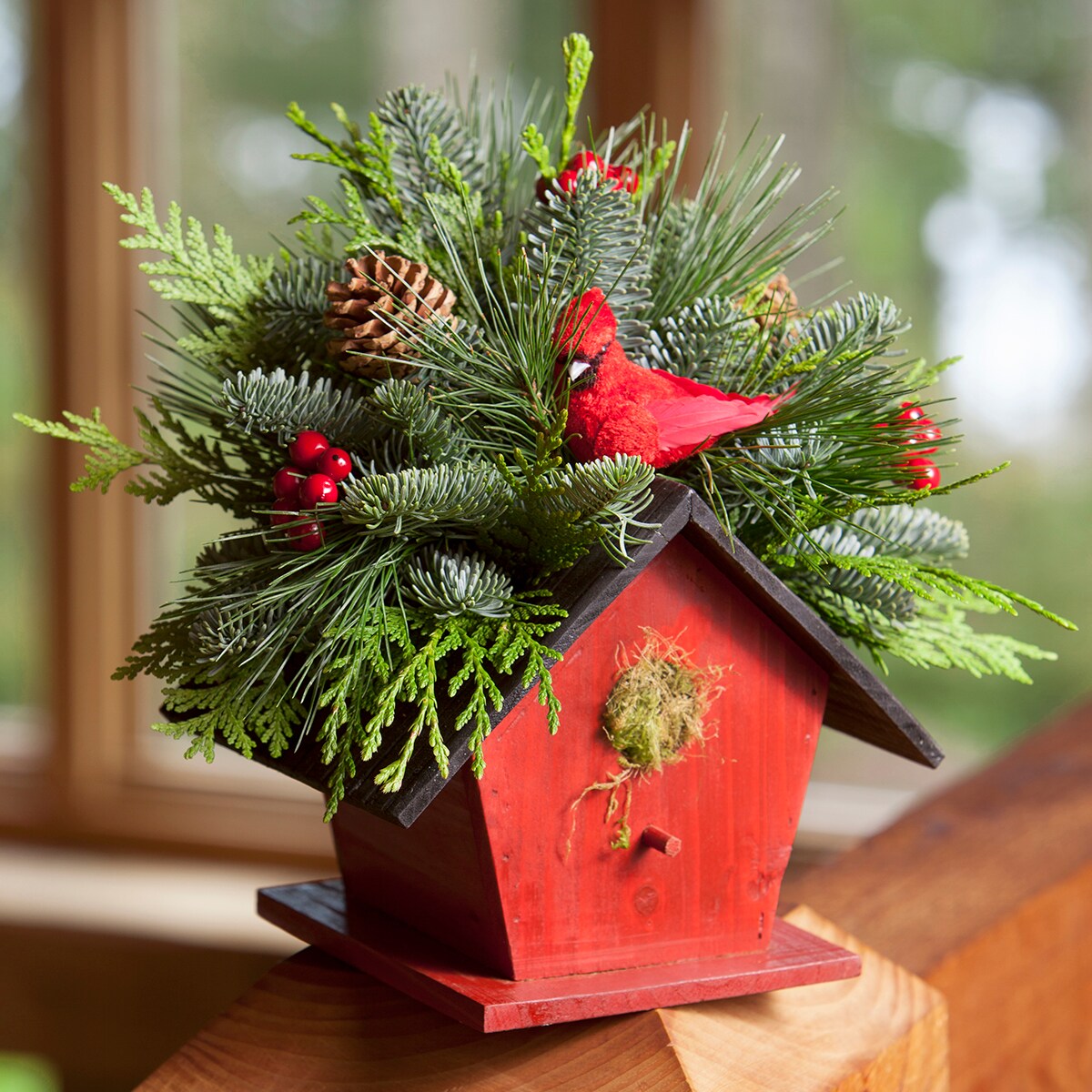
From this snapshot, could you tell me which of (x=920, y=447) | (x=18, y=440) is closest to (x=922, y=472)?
(x=920, y=447)

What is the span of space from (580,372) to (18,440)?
5.20ft

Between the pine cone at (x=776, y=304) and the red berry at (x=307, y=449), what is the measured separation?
0.57 ft

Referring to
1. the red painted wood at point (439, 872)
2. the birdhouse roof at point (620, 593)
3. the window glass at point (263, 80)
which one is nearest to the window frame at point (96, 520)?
the window glass at point (263, 80)

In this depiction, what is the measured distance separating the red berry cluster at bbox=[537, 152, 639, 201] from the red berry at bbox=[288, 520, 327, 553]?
15 cm

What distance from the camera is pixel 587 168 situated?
0.44 m

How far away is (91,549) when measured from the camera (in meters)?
1.71

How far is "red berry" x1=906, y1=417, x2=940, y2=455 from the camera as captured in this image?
428 mm

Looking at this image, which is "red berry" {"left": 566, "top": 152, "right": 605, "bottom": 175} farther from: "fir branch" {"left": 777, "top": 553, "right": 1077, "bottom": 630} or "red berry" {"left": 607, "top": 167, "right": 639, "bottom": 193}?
"fir branch" {"left": 777, "top": 553, "right": 1077, "bottom": 630}

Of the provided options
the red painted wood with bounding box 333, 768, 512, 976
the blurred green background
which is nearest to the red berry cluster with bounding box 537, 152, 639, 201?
the red painted wood with bounding box 333, 768, 512, 976

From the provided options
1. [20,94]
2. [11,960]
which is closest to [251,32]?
[20,94]

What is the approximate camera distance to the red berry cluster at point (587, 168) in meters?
0.45

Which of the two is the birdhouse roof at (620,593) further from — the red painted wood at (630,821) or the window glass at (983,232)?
the window glass at (983,232)

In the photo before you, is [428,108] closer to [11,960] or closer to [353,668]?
[353,668]

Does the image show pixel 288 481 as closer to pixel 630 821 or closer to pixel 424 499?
pixel 424 499
